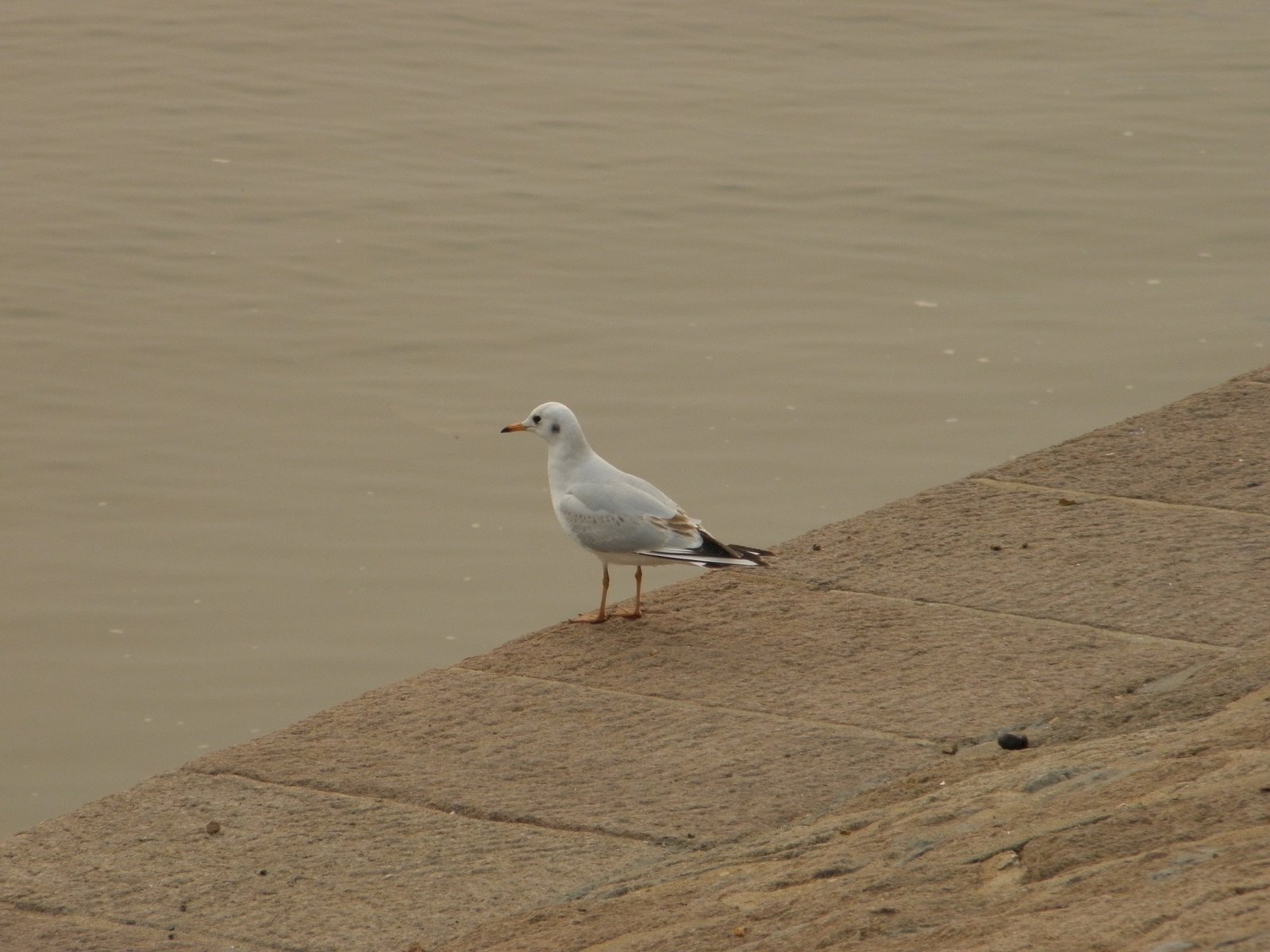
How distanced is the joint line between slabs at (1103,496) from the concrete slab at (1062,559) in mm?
10

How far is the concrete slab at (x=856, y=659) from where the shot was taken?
5.08 metres

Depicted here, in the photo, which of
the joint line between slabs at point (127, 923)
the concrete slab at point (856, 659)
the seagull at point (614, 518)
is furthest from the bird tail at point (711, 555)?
the joint line between slabs at point (127, 923)

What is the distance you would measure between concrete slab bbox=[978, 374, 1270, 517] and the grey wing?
1.42m

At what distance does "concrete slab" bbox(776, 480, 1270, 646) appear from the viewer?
5.63m

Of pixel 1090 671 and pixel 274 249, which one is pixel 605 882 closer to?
pixel 1090 671

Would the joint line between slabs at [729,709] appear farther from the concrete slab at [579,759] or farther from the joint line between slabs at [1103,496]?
the joint line between slabs at [1103,496]

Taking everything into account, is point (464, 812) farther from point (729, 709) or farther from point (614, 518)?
point (614, 518)

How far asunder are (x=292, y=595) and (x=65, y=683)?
973 millimetres

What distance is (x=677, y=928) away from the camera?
3.73 metres

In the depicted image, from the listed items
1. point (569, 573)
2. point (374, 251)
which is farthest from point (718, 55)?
point (569, 573)

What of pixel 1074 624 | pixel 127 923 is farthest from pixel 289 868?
pixel 1074 624

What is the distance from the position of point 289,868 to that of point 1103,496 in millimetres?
3157

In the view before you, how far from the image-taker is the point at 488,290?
1218cm

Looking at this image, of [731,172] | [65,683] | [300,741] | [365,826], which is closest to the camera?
[365,826]
